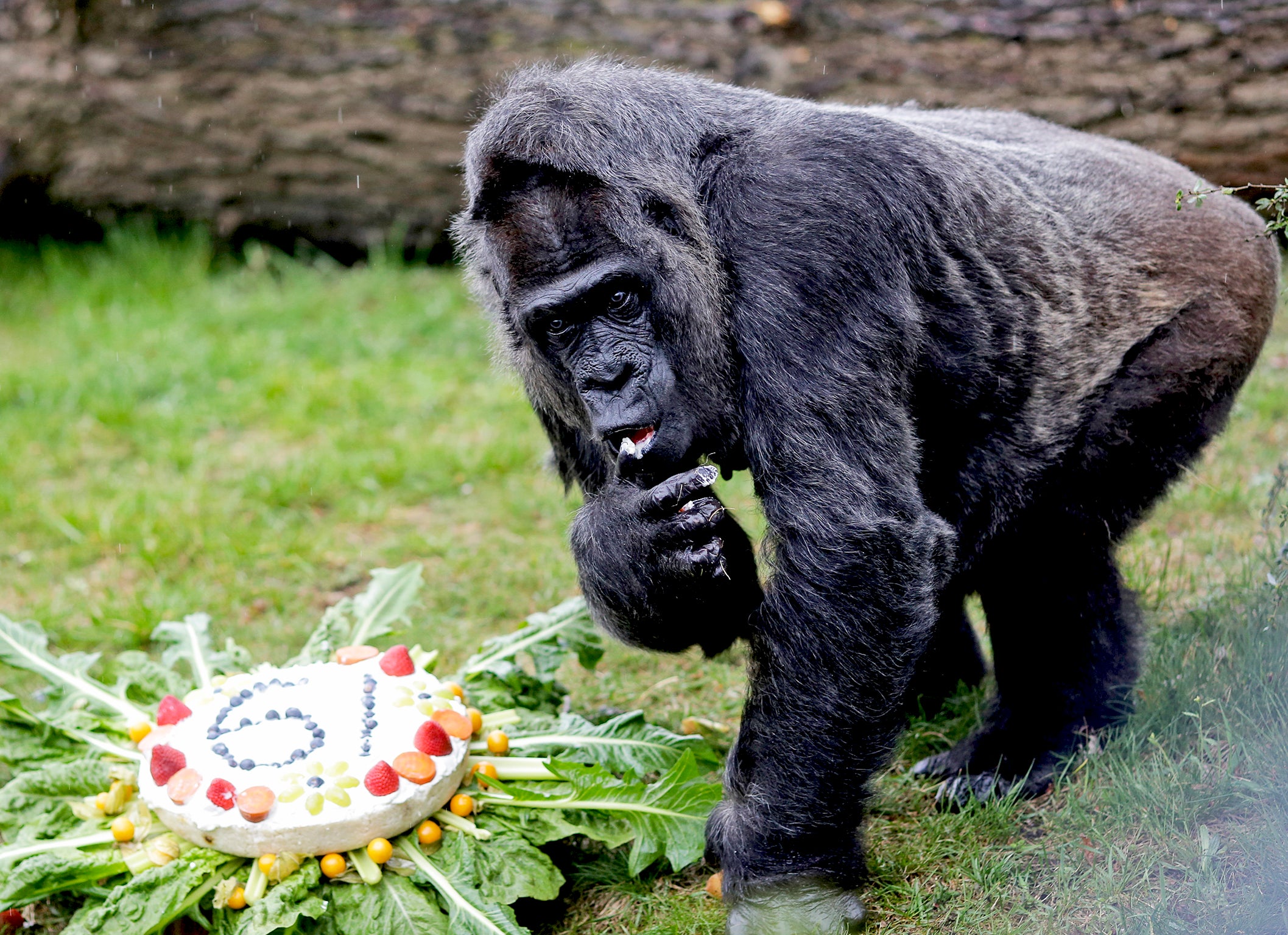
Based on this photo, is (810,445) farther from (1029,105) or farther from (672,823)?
(1029,105)

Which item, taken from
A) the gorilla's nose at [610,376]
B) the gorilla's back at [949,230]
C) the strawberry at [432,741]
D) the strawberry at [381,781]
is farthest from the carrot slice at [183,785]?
the gorilla's back at [949,230]

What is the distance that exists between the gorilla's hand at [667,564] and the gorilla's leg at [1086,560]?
91 cm

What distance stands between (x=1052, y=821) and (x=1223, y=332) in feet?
6.05

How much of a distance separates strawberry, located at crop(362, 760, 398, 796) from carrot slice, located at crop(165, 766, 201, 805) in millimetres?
502

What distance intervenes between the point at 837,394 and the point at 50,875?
9.06 ft

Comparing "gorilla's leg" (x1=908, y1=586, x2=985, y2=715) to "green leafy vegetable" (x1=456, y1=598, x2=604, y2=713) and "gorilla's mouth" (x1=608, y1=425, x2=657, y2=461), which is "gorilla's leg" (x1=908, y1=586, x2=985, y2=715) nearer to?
"green leafy vegetable" (x1=456, y1=598, x2=604, y2=713)

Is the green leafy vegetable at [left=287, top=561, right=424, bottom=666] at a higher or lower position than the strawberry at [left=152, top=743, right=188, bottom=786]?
lower

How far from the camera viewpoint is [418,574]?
5.18m

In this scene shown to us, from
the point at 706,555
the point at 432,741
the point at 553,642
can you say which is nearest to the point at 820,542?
the point at 706,555

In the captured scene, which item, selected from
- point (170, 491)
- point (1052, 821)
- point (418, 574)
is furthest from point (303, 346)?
point (1052, 821)

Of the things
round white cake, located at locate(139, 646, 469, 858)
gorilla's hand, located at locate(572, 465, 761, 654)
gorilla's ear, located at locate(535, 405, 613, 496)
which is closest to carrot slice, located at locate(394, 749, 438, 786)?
round white cake, located at locate(139, 646, 469, 858)

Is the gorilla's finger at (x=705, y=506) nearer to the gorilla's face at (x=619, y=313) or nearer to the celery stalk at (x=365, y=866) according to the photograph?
the gorilla's face at (x=619, y=313)

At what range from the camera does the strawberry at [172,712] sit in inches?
164

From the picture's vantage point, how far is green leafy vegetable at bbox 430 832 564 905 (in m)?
3.82
